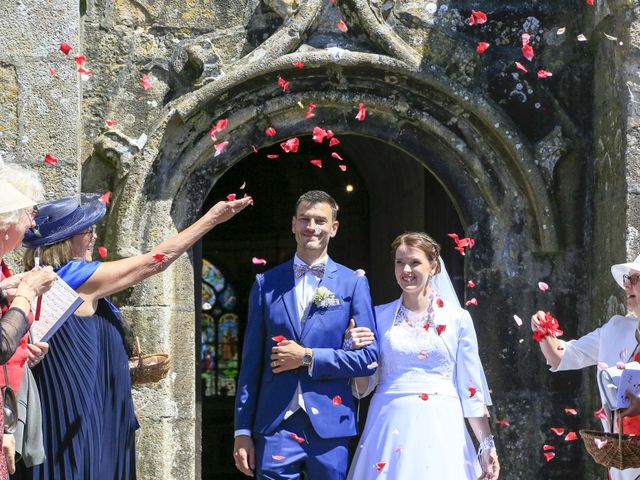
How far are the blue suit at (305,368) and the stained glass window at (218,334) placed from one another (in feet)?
27.1

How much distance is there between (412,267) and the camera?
558cm

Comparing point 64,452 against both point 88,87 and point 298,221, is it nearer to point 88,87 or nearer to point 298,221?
point 298,221

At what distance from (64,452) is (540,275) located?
10.8 feet

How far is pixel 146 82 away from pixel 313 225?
67.4 inches

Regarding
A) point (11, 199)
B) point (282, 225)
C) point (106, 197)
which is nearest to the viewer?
point (11, 199)

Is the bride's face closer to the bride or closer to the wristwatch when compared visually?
the bride

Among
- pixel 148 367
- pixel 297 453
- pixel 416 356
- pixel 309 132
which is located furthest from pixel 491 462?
pixel 309 132

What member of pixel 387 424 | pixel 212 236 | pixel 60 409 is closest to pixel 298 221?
pixel 387 424

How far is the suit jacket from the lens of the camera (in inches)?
210

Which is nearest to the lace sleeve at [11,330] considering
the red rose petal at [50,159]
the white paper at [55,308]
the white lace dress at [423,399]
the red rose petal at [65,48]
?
the white paper at [55,308]

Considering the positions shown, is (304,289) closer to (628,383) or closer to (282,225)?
(628,383)

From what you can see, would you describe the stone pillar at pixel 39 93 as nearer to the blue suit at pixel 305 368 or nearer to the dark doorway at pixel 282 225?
the blue suit at pixel 305 368

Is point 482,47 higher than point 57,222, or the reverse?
point 482,47

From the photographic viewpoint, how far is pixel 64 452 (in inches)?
187
